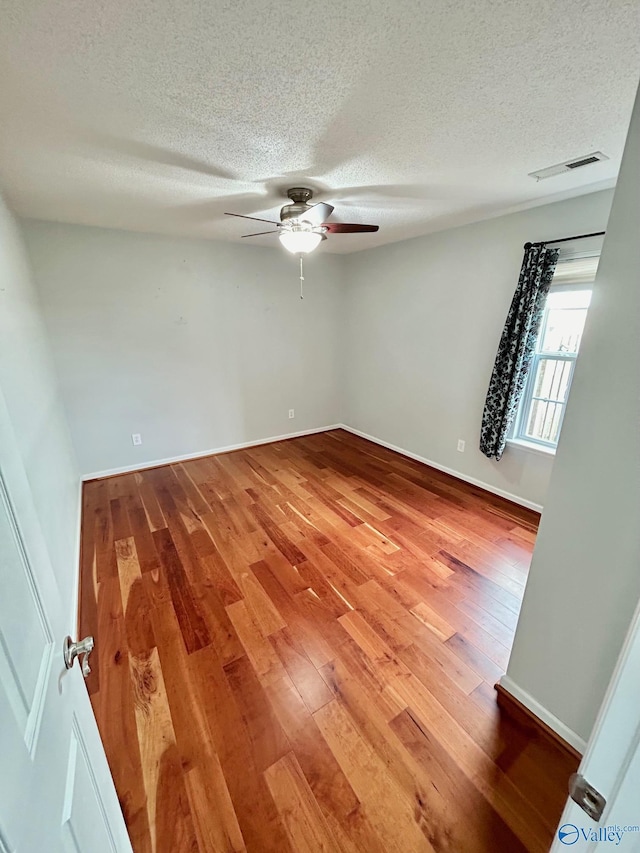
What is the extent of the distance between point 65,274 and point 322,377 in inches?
113

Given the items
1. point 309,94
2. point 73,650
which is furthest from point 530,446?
point 73,650

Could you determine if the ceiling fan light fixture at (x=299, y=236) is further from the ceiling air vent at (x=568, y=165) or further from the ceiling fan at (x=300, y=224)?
the ceiling air vent at (x=568, y=165)

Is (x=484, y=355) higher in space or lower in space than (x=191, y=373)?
higher

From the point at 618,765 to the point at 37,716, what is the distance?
93 cm

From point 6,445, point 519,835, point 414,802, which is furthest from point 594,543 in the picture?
point 6,445

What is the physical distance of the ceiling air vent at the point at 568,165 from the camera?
1712mm

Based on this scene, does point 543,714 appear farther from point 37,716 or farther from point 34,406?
point 34,406

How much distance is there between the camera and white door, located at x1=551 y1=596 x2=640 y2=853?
535 millimetres

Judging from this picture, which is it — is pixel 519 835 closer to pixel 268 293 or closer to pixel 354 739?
pixel 354 739

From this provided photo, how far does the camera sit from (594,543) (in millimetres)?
1130

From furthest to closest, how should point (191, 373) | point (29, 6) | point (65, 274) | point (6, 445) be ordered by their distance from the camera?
point (191, 373) → point (65, 274) → point (29, 6) → point (6, 445)

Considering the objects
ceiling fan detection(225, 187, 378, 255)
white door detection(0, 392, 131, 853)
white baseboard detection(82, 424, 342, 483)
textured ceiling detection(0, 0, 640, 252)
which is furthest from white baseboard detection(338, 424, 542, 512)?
white door detection(0, 392, 131, 853)

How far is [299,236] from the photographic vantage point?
2139 mm

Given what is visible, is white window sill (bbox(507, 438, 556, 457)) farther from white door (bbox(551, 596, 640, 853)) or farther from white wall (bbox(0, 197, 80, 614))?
white wall (bbox(0, 197, 80, 614))
